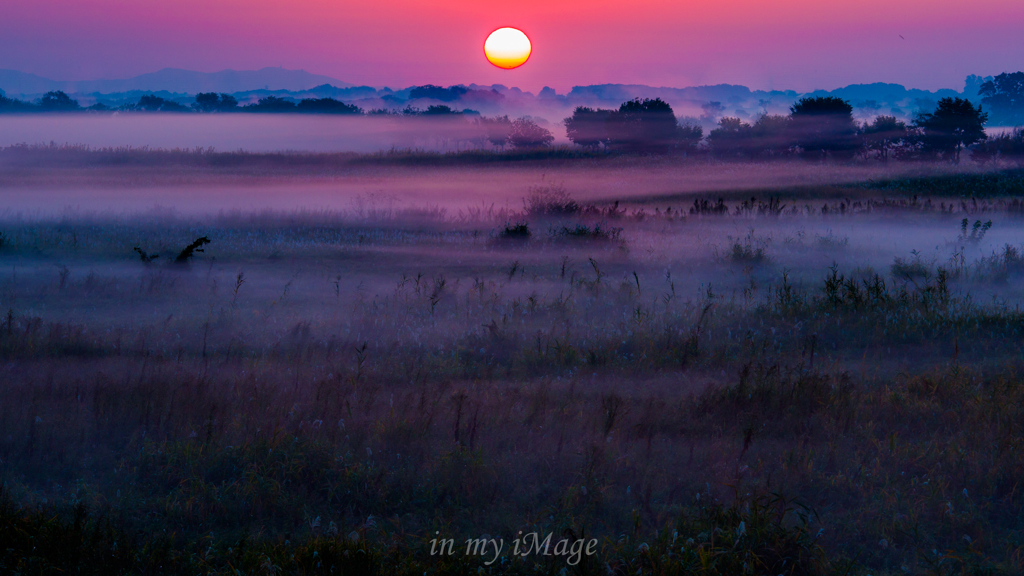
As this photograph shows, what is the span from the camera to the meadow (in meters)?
4.10

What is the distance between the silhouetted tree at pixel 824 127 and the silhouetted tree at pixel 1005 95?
21.8 metres

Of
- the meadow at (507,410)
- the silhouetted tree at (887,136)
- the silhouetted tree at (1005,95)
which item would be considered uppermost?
the silhouetted tree at (1005,95)

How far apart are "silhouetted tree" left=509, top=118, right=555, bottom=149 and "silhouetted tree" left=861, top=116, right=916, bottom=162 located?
21.0 metres

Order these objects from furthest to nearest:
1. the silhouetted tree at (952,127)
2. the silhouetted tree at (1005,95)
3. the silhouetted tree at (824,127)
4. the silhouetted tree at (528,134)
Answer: the silhouetted tree at (1005,95) → the silhouetted tree at (528,134) → the silhouetted tree at (824,127) → the silhouetted tree at (952,127)

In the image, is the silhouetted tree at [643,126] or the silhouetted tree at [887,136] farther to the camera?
the silhouetted tree at [643,126]

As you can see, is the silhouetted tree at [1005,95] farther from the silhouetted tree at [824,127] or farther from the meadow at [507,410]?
the meadow at [507,410]

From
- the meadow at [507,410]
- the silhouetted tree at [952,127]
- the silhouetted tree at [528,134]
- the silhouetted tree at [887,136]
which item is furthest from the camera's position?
the silhouetted tree at [528,134]

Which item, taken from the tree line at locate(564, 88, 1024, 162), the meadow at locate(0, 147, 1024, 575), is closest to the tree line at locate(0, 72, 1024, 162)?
the tree line at locate(564, 88, 1024, 162)

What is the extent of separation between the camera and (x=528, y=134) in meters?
49.9

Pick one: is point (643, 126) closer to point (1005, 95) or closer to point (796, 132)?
point (796, 132)

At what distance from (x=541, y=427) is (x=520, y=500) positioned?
1.14 meters

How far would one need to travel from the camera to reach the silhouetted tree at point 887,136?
123 ft

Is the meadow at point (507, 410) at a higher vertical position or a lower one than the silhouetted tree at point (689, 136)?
lower

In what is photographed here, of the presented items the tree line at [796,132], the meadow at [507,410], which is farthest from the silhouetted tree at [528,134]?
the meadow at [507,410]
